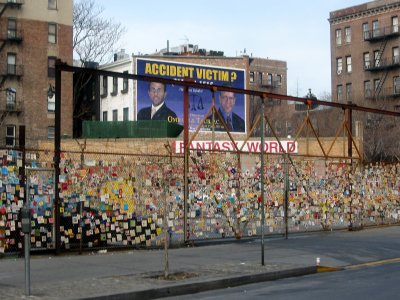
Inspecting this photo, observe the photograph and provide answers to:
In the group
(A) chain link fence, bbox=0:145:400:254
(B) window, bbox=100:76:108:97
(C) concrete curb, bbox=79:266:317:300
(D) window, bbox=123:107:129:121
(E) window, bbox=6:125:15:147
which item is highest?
(B) window, bbox=100:76:108:97

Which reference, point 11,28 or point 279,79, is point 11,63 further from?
point 279,79

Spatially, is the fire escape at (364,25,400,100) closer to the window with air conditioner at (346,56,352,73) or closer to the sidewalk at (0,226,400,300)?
the window with air conditioner at (346,56,352,73)

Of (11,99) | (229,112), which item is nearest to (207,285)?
(11,99)

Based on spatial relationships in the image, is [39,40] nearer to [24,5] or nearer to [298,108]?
[24,5]

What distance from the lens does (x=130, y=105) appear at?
5625 centimetres

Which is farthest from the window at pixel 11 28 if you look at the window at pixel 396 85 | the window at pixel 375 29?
the window at pixel 396 85

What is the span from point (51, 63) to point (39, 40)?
6.75 feet

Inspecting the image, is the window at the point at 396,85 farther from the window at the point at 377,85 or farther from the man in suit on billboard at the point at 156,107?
the man in suit on billboard at the point at 156,107

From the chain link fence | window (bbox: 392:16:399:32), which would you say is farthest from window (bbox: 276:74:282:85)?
the chain link fence

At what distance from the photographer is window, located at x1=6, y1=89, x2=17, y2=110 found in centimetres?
5559

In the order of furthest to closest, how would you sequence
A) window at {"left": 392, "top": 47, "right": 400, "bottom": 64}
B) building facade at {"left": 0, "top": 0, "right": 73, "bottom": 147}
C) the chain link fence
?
window at {"left": 392, "top": 47, "right": 400, "bottom": 64} → building facade at {"left": 0, "top": 0, "right": 73, "bottom": 147} → the chain link fence

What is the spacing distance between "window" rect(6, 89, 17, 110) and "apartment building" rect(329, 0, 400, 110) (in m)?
32.2

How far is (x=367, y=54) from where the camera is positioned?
7206cm

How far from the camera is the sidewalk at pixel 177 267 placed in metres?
10.9
